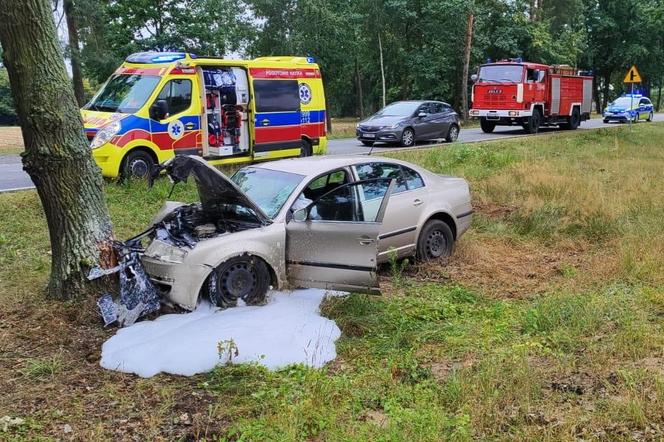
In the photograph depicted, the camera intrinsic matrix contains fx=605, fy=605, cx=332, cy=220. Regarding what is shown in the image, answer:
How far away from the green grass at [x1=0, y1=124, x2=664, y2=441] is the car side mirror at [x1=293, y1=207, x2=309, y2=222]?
2.86ft

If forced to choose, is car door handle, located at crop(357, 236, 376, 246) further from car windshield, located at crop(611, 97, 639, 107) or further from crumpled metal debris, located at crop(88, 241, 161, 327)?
car windshield, located at crop(611, 97, 639, 107)

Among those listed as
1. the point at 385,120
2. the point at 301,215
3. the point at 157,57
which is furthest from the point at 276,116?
the point at 301,215

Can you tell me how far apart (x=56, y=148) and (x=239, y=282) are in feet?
6.94

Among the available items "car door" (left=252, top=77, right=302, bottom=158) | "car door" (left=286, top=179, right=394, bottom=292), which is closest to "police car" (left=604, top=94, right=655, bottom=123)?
"car door" (left=252, top=77, right=302, bottom=158)

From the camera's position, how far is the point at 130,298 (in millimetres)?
5434

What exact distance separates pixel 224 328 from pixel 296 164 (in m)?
2.41

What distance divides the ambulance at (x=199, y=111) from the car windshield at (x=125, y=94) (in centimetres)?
2

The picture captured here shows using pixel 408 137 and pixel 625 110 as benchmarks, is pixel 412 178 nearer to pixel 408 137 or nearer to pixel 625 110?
pixel 408 137

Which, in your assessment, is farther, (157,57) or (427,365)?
(157,57)

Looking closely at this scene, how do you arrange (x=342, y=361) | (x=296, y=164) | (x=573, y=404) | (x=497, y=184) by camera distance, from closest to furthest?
(x=573, y=404) → (x=342, y=361) → (x=296, y=164) → (x=497, y=184)

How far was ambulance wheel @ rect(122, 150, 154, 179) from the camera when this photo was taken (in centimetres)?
1090

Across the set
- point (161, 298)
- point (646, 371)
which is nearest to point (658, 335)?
point (646, 371)

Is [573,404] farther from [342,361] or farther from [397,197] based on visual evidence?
[397,197]

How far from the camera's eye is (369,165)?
703 cm
